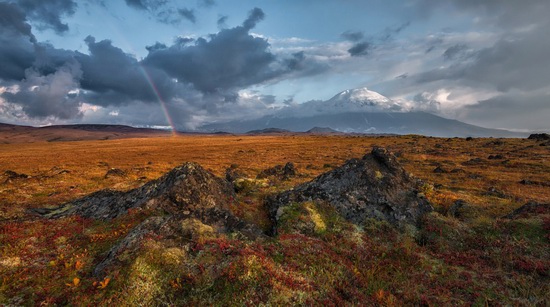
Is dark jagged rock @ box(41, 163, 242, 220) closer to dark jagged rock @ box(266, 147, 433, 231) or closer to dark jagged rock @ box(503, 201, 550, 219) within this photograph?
dark jagged rock @ box(266, 147, 433, 231)

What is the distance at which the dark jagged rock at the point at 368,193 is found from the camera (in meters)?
15.5

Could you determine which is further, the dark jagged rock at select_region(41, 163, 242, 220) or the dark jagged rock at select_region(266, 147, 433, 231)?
the dark jagged rock at select_region(266, 147, 433, 231)

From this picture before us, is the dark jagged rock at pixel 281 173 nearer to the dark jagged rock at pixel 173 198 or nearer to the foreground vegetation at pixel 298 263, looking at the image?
the dark jagged rock at pixel 173 198

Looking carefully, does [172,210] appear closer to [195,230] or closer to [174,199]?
[174,199]

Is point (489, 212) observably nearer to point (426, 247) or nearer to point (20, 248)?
Answer: point (426, 247)

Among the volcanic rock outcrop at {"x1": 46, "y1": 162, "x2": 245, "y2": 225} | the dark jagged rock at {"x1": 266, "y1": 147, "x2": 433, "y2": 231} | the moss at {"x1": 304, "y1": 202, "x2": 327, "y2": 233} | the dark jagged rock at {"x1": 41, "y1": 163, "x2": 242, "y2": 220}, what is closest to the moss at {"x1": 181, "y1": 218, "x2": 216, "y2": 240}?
the volcanic rock outcrop at {"x1": 46, "y1": 162, "x2": 245, "y2": 225}

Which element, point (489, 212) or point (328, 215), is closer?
point (328, 215)

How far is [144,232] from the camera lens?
1048 cm

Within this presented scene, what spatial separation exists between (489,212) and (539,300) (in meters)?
12.2

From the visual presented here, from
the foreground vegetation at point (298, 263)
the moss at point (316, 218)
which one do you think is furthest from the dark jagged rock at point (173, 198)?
the moss at point (316, 218)

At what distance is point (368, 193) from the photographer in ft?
54.3

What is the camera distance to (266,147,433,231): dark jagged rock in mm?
15469

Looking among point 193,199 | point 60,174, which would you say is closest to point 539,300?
point 193,199

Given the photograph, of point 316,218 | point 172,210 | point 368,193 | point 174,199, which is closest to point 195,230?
point 172,210
